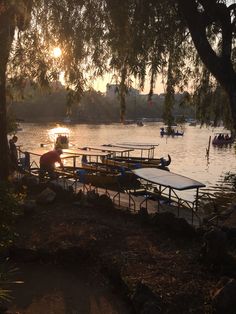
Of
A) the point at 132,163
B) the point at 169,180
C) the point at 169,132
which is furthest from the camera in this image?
the point at 132,163

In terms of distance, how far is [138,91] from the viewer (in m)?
10.5

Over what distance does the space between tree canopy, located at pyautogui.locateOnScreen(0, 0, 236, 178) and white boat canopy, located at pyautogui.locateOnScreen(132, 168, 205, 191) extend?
382cm

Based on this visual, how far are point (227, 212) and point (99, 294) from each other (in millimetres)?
8442

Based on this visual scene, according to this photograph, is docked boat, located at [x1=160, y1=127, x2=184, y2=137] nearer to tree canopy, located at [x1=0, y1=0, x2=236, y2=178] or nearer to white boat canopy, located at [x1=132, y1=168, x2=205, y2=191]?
tree canopy, located at [x1=0, y1=0, x2=236, y2=178]

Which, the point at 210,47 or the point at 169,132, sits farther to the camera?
the point at 169,132

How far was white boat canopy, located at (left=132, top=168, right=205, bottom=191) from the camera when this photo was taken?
13530mm

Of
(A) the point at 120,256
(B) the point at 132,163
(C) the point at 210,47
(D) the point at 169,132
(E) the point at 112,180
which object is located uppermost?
(C) the point at 210,47

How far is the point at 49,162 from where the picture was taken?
60.2 feet

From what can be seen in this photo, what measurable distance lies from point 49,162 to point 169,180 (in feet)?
20.5

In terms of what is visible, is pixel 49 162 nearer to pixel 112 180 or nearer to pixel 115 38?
pixel 112 180

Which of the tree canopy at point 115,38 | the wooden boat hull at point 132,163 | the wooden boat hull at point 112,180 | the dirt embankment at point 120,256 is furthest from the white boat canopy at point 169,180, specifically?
the wooden boat hull at point 132,163

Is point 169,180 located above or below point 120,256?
above

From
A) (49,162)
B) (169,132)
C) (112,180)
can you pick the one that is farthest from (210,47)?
(112,180)

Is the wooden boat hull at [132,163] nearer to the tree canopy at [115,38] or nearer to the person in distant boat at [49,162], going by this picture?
the person in distant boat at [49,162]
